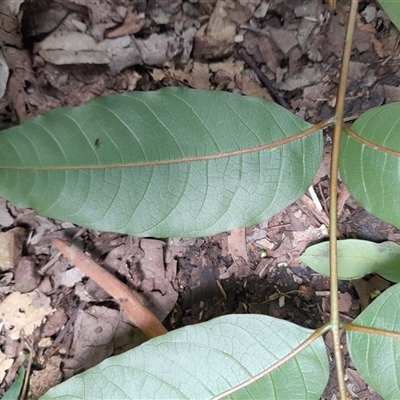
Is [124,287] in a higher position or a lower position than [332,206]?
lower

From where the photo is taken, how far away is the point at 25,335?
4.74ft

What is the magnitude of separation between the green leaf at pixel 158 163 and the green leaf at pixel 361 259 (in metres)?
0.43

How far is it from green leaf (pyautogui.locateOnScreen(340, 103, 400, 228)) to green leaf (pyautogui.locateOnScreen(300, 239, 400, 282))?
14.2 inches

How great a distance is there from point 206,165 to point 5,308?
0.97 m

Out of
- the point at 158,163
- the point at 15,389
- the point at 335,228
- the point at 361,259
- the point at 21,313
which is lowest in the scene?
the point at 15,389

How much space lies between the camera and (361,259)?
4.25 feet

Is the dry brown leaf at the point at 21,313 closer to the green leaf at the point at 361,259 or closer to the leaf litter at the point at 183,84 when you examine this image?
the leaf litter at the point at 183,84

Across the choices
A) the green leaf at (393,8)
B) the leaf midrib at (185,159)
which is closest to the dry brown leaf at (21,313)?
the leaf midrib at (185,159)

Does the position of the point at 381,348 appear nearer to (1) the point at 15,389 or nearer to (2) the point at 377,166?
(2) the point at 377,166

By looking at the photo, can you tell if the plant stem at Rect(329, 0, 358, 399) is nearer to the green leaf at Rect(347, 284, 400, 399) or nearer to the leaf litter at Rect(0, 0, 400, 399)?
the green leaf at Rect(347, 284, 400, 399)

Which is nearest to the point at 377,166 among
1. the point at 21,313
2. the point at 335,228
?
the point at 335,228

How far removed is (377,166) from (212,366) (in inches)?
22.4

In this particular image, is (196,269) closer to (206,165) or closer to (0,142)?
(206,165)

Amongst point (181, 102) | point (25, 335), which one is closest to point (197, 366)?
point (181, 102)
